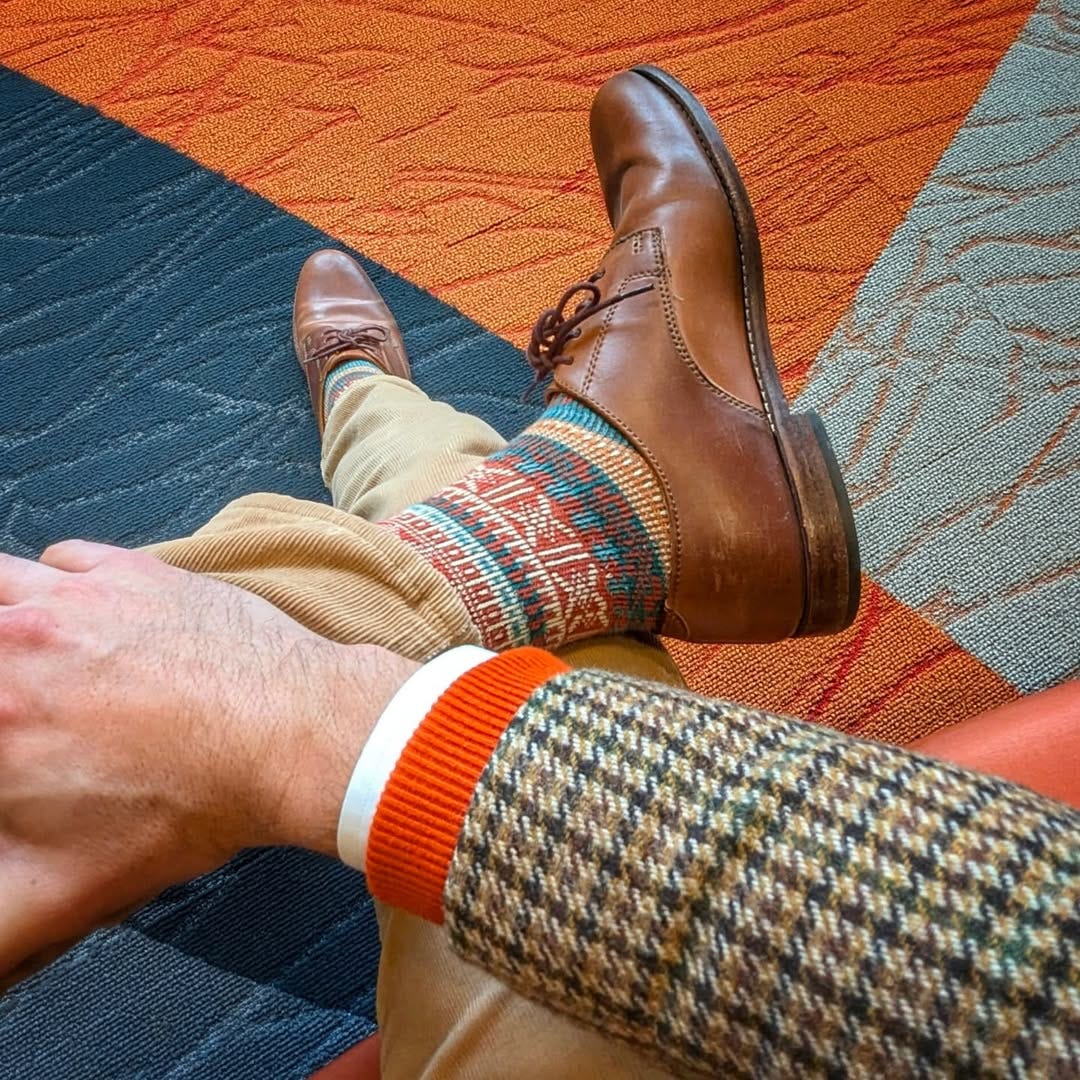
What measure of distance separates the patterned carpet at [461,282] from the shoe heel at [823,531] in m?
0.21

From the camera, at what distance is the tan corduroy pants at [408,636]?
20.4 inches

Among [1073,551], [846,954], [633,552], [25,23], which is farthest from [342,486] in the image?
[25,23]

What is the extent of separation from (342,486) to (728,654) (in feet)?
1.44

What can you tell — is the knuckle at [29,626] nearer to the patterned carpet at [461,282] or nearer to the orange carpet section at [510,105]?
the patterned carpet at [461,282]

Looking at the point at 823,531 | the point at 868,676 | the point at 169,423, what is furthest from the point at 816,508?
the point at 169,423

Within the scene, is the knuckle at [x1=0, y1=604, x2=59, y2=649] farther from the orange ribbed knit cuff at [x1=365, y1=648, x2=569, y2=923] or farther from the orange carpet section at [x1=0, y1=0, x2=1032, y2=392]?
the orange carpet section at [x1=0, y1=0, x2=1032, y2=392]

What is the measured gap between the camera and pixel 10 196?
128cm

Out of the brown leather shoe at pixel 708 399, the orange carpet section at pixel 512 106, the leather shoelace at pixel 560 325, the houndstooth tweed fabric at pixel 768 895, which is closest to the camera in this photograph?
the houndstooth tweed fabric at pixel 768 895

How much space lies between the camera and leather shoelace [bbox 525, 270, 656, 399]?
2.87 feet

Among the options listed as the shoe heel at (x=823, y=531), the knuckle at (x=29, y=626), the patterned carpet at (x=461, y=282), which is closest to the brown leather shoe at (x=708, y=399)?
the shoe heel at (x=823, y=531)

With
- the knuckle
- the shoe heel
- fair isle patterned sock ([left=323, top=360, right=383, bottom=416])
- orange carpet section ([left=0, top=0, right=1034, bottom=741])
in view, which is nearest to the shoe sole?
the shoe heel

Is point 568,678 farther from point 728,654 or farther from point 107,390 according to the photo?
point 107,390

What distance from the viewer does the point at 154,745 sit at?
1.79 feet

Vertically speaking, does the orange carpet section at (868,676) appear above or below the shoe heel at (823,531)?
below
